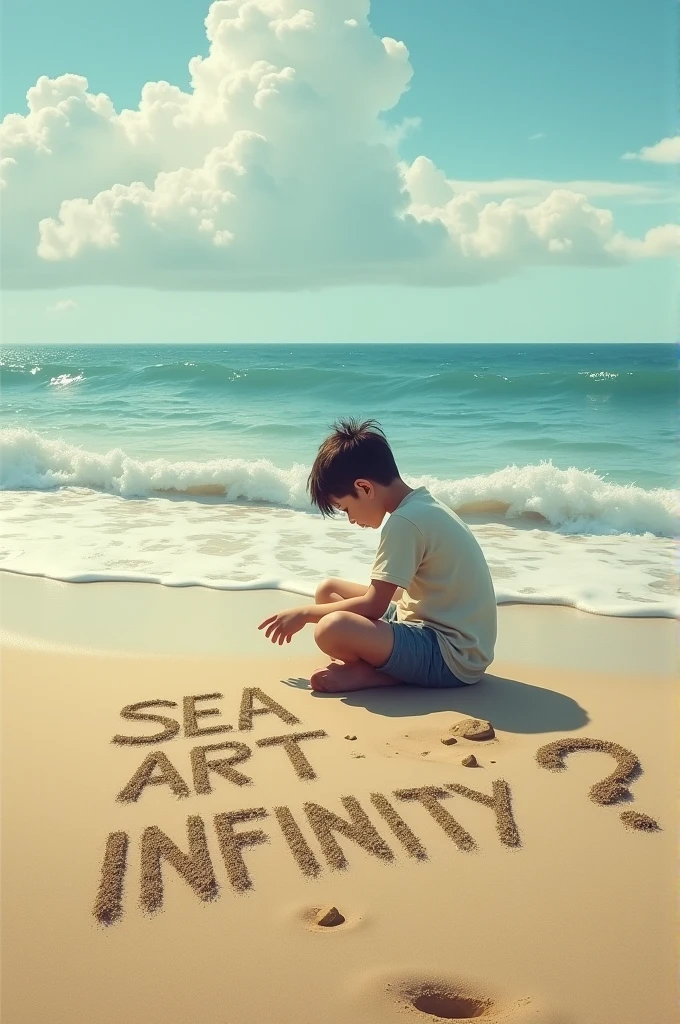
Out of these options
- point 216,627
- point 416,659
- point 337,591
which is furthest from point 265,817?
point 216,627

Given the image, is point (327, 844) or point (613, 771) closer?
point (327, 844)

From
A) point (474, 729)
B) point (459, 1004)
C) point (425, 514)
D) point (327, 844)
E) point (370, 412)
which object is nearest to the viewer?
point (459, 1004)

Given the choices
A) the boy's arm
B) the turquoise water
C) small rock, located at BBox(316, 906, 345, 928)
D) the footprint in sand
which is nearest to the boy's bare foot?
the boy's arm

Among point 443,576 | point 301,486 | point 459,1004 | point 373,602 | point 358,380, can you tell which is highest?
point 358,380

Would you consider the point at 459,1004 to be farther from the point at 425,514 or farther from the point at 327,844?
the point at 425,514

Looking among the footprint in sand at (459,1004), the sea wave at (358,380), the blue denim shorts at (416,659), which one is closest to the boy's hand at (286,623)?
the blue denim shorts at (416,659)

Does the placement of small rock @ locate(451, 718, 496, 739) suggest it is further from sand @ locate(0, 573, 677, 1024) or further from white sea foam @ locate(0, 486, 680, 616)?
white sea foam @ locate(0, 486, 680, 616)

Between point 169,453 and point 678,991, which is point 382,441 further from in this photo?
point 169,453
